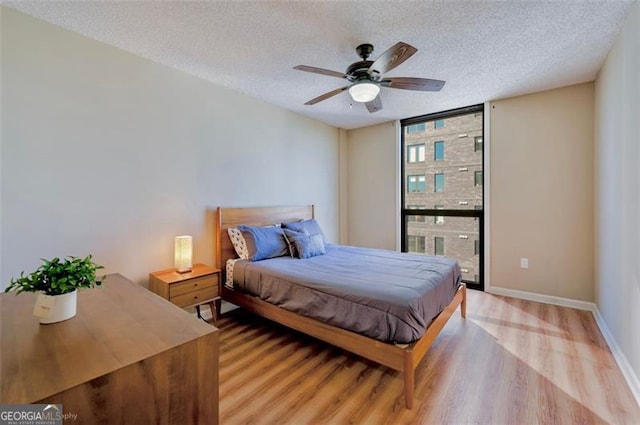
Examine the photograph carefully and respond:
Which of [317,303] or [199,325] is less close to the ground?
[199,325]

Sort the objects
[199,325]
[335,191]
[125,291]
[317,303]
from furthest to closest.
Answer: [335,191] → [317,303] → [125,291] → [199,325]

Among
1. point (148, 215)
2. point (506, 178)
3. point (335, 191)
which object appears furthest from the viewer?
point (335, 191)

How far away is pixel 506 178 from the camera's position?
361 cm

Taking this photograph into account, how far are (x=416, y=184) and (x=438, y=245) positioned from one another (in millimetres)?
997

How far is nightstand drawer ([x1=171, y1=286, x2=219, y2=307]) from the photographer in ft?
8.00

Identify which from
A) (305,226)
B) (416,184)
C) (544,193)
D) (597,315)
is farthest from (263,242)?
(597,315)

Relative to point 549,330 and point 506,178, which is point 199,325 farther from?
point 506,178

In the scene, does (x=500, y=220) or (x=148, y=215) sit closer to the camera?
(x=148, y=215)

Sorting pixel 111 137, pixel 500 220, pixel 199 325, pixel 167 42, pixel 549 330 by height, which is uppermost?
pixel 167 42

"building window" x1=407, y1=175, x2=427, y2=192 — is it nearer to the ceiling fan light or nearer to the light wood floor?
the light wood floor

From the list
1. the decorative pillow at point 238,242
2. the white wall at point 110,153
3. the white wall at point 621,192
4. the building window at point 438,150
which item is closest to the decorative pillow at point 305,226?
the white wall at point 110,153

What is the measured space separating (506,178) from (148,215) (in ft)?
13.5

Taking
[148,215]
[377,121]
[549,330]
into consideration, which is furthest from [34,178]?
[549,330]

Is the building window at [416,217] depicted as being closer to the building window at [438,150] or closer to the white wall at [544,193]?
the building window at [438,150]
